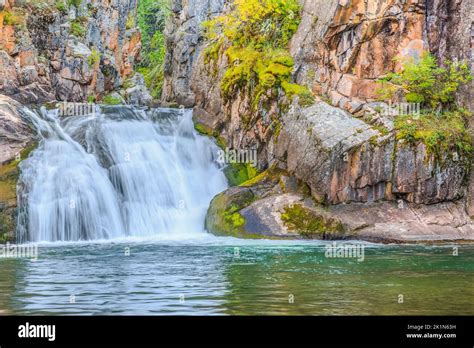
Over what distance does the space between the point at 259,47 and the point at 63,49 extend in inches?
609

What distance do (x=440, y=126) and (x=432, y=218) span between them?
3.71 meters

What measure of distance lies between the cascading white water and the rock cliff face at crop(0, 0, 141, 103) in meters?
5.92

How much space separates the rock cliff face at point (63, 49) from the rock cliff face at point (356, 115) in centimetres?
1058

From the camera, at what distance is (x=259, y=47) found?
99.5 feet

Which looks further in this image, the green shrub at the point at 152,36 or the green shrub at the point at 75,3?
the green shrub at the point at 152,36

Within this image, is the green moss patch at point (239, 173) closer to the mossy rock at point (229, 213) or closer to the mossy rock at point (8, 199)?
the mossy rock at point (229, 213)

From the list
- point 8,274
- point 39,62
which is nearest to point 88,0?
point 39,62

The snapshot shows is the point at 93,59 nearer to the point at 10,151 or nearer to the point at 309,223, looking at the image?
the point at 10,151

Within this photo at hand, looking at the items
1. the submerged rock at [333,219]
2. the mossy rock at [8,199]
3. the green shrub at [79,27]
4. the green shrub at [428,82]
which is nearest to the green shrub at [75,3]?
the green shrub at [79,27]

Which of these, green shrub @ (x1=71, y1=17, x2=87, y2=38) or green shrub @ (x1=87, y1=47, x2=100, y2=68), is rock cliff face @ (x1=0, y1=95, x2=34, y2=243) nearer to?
green shrub @ (x1=87, y1=47, x2=100, y2=68)

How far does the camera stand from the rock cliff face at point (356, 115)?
Answer: 23.9 metres

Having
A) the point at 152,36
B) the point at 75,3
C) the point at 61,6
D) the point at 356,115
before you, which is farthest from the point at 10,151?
the point at 152,36
